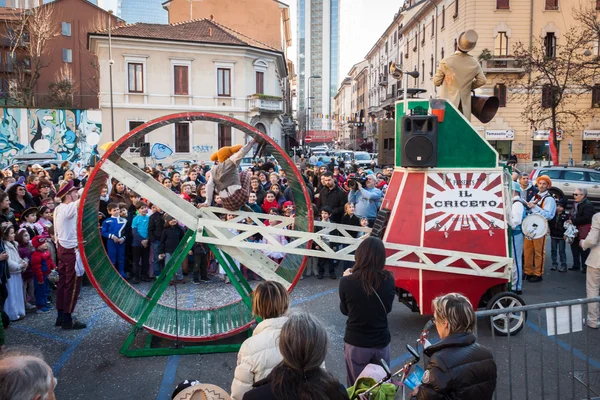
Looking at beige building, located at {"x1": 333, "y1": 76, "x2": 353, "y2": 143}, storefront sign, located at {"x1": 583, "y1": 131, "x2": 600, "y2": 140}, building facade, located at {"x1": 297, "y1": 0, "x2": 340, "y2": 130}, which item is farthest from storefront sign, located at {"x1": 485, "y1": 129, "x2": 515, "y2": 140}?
building facade, located at {"x1": 297, "y1": 0, "x2": 340, "y2": 130}

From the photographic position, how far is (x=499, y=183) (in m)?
6.93

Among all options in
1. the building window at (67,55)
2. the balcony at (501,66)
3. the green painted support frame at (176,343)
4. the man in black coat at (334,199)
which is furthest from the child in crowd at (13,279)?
the building window at (67,55)

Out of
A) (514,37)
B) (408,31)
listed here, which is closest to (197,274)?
(514,37)

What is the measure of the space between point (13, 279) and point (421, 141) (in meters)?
6.24

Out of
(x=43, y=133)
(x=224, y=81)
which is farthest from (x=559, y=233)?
(x=224, y=81)

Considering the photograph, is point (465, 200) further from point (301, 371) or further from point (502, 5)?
point (502, 5)

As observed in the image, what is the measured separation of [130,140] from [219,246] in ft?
5.56

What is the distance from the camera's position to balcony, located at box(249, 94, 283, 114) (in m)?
37.3

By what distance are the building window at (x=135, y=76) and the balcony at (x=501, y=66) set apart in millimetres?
24379

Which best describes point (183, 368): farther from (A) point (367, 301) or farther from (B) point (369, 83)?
(B) point (369, 83)

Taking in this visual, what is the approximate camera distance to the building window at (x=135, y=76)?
3550 cm

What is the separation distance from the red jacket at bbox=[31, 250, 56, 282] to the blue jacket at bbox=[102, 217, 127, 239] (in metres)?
1.48

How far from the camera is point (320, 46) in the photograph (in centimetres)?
16575

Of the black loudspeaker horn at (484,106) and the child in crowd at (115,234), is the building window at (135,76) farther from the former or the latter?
the black loudspeaker horn at (484,106)
